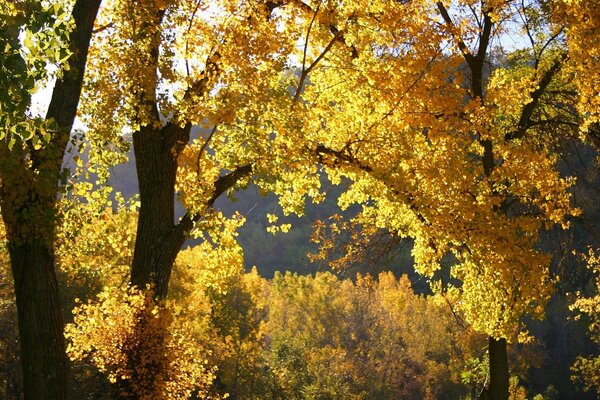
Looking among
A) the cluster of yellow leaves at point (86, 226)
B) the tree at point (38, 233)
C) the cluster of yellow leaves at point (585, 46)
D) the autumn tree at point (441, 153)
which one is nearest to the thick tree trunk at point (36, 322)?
the tree at point (38, 233)

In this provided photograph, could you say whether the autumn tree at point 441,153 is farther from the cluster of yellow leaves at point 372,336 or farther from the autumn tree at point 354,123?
the cluster of yellow leaves at point 372,336

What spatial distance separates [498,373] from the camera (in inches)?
498

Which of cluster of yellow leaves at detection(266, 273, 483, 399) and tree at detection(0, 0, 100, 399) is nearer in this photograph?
tree at detection(0, 0, 100, 399)

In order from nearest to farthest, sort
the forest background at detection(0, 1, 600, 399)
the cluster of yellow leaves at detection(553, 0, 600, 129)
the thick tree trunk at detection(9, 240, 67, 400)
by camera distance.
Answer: the thick tree trunk at detection(9, 240, 67, 400) → the forest background at detection(0, 1, 600, 399) → the cluster of yellow leaves at detection(553, 0, 600, 129)

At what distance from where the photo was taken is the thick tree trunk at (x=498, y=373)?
12.6 meters

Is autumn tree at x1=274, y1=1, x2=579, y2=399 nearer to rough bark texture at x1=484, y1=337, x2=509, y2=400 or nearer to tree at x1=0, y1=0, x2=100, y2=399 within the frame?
rough bark texture at x1=484, y1=337, x2=509, y2=400

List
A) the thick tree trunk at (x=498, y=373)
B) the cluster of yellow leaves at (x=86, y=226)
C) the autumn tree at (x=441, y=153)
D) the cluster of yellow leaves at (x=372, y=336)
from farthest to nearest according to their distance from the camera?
the cluster of yellow leaves at (x=372, y=336)
the thick tree trunk at (x=498, y=373)
the autumn tree at (x=441, y=153)
the cluster of yellow leaves at (x=86, y=226)

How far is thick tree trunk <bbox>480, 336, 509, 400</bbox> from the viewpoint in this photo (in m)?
12.6

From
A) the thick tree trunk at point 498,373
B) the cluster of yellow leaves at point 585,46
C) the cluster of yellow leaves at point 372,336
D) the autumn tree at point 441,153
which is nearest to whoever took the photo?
the cluster of yellow leaves at point 585,46

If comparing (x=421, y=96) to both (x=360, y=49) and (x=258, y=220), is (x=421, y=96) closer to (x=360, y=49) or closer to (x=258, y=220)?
(x=360, y=49)

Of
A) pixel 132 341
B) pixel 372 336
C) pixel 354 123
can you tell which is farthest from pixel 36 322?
pixel 372 336

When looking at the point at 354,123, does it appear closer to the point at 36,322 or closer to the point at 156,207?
the point at 156,207

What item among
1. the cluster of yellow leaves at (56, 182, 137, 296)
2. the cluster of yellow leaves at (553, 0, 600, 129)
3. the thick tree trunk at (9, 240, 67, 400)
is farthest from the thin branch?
the thick tree trunk at (9, 240, 67, 400)

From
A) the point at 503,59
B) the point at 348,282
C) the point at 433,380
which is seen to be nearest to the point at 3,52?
the point at 503,59
